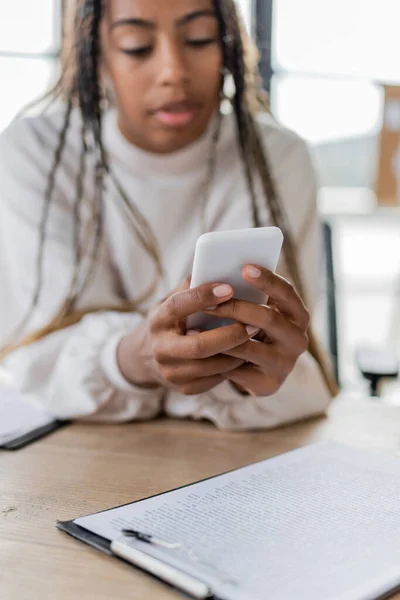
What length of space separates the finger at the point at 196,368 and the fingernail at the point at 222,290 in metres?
0.11

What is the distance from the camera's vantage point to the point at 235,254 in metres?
0.68

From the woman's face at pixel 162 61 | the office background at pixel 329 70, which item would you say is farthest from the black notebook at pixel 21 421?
the office background at pixel 329 70

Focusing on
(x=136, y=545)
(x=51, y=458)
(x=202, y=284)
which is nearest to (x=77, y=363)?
(x=51, y=458)

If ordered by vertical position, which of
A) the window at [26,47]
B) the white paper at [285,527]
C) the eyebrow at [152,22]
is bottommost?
the white paper at [285,527]

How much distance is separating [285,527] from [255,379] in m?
0.28

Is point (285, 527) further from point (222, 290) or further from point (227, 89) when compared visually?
point (227, 89)

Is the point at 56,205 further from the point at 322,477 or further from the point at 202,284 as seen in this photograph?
the point at 322,477

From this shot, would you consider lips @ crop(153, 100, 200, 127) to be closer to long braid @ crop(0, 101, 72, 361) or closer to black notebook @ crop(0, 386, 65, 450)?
long braid @ crop(0, 101, 72, 361)

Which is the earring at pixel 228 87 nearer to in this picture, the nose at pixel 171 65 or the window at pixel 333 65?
the nose at pixel 171 65

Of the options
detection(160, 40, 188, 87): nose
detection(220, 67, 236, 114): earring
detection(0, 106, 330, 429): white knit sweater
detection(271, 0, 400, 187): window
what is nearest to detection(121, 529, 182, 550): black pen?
detection(0, 106, 330, 429): white knit sweater

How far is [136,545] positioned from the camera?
512 mm

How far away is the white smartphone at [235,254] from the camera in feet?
2.14

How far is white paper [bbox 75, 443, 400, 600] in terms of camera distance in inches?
18.4

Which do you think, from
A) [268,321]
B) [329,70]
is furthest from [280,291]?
[329,70]
